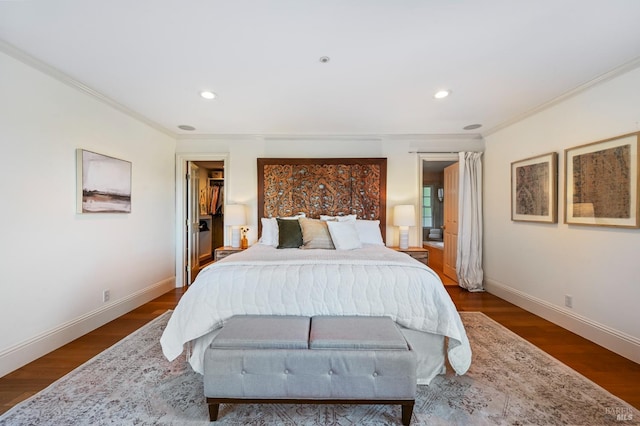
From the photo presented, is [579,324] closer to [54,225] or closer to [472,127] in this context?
[472,127]

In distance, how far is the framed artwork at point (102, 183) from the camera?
8.43ft

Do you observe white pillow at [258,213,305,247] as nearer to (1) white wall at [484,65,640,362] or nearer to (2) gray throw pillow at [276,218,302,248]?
(2) gray throw pillow at [276,218,302,248]

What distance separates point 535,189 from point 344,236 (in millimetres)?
2376

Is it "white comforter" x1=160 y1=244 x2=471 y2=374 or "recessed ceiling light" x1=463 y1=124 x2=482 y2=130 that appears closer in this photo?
"white comforter" x1=160 y1=244 x2=471 y2=374

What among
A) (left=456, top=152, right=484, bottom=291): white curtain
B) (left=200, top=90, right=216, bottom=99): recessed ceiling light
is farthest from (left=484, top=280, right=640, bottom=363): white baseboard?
(left=200, top=90, right=216, bottom=99): recessed ceiling light

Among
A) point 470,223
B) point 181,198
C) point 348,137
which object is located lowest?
point 470,223

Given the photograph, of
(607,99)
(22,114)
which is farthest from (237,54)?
(607,99)

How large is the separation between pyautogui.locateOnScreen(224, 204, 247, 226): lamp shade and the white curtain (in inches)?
133

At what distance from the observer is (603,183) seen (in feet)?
7.86

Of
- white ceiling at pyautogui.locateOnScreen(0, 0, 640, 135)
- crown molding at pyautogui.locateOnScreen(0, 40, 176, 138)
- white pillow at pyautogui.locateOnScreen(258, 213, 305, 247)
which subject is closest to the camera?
white ceiling at pyautogui.locateOnScreen(0, 0, 640, 135)

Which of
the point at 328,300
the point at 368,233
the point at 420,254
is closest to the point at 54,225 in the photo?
the point at 328,300

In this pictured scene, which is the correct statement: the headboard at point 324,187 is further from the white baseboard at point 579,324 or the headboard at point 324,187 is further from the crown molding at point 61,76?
the white baseboard at point 579,324

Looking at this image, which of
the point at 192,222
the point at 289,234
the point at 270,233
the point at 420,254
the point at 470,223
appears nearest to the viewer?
the point at 289,234

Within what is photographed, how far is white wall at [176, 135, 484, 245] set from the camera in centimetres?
418
